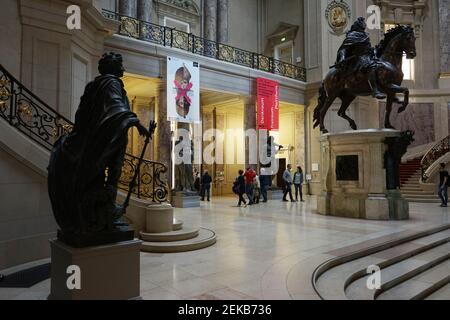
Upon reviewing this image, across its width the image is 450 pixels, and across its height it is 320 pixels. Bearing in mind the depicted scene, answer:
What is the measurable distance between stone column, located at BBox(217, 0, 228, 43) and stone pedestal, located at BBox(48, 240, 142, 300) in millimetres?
15740

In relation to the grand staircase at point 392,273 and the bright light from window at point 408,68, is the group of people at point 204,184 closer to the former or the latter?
the grand staircase at point 392,273

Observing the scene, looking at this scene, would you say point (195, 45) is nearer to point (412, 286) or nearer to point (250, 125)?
point (250, 125)

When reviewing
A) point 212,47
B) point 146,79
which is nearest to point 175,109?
point 146,79

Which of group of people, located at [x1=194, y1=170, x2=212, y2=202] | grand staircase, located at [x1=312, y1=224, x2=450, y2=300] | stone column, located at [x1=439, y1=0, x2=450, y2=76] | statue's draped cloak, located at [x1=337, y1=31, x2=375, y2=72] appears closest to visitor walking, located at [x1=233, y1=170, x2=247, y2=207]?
group of people, located at [x1=194, y1=170, x2=212, y2=202]

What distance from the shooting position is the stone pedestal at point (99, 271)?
9.59 ft

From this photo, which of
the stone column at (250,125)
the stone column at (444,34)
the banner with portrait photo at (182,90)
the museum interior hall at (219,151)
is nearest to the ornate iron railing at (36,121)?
the museum interior hall at (219,151)

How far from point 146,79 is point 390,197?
897 centimetres

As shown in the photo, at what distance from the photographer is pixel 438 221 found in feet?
25.8

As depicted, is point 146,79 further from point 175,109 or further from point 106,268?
point 106,268

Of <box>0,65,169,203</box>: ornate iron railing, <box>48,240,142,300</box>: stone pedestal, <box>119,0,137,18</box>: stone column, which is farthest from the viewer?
<box>119,0,137,18</box>: stone column

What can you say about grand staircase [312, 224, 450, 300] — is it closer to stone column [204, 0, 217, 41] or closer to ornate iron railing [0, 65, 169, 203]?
ornate iron railing [0, 65, 169, 203]

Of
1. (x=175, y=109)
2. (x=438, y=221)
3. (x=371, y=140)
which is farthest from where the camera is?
(x=175, y=109)

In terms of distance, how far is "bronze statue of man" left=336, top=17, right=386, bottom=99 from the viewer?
8281mm
